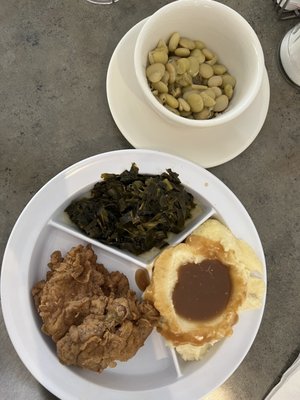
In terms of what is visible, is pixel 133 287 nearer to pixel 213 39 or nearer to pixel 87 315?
pixel 87 315

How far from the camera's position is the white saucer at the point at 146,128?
160cm

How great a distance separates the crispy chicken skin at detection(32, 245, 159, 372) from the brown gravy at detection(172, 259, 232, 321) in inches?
3.7

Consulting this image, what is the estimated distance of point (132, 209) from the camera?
5.09 ft

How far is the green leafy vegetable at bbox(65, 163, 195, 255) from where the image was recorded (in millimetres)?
1540

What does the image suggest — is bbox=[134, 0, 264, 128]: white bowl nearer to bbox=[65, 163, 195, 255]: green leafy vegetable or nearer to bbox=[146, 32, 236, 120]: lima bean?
bbox=[146, 32, 236, 120]: lima bean

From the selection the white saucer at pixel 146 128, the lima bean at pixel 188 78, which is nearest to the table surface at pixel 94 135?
the white saucer at pixel 146 128

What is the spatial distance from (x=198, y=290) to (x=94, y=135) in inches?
25.3

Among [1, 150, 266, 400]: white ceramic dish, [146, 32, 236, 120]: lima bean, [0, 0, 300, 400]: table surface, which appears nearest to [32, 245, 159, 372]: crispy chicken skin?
[1, 150, 266, 400]: white ceramic dish

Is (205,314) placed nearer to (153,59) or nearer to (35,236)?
(35,236)

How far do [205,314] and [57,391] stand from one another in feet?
1.63

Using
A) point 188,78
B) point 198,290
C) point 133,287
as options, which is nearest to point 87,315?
point 133,287

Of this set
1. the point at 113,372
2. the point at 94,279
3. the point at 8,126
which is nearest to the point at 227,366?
the point at 113,372

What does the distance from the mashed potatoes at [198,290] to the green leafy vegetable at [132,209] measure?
0.32 ft

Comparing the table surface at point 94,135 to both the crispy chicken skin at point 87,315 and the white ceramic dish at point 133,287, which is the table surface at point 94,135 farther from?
the crispy chicken skin at point 87,315
